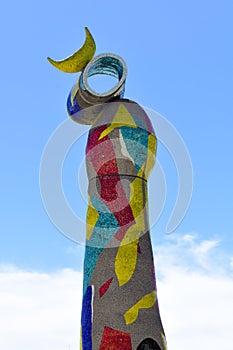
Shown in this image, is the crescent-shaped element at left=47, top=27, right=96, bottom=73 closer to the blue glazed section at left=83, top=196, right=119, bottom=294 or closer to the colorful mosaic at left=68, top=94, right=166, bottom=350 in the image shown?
the colorful mosaic at left=68, top=94, right=166, bottom=350

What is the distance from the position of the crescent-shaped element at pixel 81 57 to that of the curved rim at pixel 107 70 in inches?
10.9

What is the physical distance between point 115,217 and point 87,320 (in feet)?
6.67

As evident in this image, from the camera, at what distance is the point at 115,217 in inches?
476

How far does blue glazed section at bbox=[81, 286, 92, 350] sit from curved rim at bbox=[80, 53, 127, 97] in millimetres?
4181

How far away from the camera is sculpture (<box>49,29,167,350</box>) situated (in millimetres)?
11281

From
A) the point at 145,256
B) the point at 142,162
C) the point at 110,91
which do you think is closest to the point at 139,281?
the point at 145,256

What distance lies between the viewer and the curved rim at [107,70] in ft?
43.0

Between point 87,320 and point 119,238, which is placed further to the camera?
point 119,238

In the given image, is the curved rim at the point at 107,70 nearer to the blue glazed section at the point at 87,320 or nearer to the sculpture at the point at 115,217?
the sculpture at the point at 115,217

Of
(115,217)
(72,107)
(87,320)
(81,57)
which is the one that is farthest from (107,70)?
(87,320)

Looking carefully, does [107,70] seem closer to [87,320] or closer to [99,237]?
[99,237]

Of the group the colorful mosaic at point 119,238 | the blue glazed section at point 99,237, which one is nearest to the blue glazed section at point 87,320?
the colorful mosaic at point 119,238

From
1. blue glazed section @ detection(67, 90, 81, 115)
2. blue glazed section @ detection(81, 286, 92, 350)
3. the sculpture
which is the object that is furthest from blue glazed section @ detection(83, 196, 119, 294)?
blue glazed section @ detection(67, 90, 81, 115)

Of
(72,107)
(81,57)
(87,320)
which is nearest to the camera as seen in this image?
(87,320)
